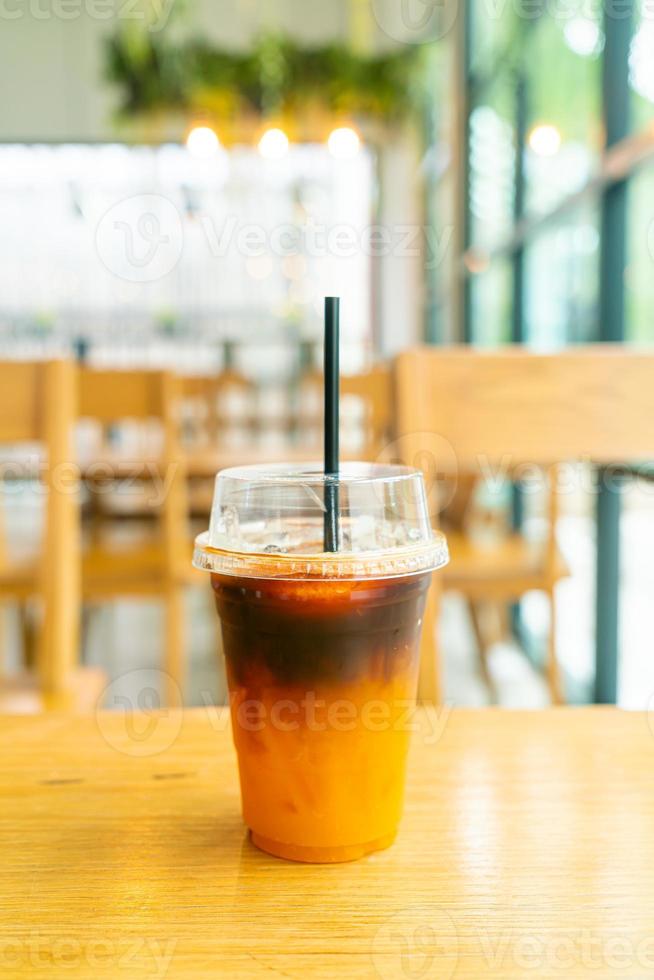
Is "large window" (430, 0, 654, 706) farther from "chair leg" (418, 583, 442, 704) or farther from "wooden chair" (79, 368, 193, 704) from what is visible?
"chair leg" (418, 583, 442, 704)

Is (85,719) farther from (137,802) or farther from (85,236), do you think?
(85,236)

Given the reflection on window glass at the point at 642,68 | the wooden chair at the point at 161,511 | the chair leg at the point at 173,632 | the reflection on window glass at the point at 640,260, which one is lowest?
the chair leg at the point at 173,632

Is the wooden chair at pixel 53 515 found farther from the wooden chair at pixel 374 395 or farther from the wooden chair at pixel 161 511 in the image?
the wooden chair at pixel 161 511

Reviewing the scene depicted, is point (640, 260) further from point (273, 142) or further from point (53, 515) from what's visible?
point (273, 142)

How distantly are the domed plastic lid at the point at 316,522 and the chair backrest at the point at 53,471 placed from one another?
0.69 meters

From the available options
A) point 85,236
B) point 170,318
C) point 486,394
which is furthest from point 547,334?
point 85,236

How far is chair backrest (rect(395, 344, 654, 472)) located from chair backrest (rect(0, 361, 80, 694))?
0.43m

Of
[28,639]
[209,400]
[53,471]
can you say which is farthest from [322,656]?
[209,400]

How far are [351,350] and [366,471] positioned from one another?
270 inches

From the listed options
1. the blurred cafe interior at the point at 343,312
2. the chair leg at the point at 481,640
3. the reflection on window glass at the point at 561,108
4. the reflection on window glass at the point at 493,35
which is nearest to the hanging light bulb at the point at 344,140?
the blurred cafe interior at the point at 343,312

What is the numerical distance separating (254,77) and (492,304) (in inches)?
81.4

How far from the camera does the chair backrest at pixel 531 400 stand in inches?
35.0

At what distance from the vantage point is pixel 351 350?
718 centimetres

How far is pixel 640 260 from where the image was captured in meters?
2.15
